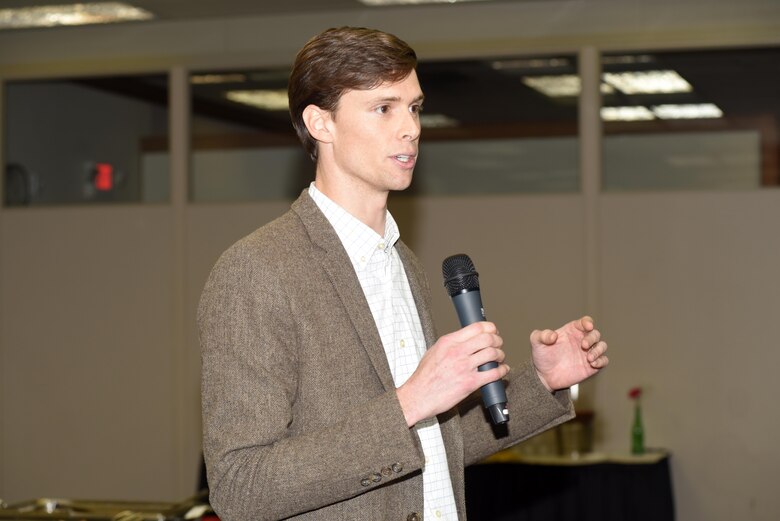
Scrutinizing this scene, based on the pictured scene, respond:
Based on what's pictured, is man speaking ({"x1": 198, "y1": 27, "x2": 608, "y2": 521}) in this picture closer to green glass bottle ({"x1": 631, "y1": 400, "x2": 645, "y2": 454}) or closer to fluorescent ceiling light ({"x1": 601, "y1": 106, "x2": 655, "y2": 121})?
green glass bottle ({"x1": 631, "y1": 400, "x2": 645, "y2": 454})

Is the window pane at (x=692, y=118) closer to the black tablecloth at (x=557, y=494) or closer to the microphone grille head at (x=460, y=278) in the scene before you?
the black tablecloth at (x=557, y=494)

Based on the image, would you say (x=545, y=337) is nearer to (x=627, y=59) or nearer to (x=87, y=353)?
(x=627, y=59)

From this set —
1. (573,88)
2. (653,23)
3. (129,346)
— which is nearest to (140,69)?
(129,346)

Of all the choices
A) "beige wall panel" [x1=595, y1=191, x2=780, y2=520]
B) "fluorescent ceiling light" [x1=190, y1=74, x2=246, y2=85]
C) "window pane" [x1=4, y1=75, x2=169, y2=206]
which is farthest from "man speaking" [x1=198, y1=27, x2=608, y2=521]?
"window pane" [x1=4, y1=75, x2=169, y2=206]

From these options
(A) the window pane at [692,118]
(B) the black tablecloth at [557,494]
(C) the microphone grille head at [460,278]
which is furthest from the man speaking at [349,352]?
(A) the window pane at [692,118]

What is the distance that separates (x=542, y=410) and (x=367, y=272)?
1.40 ft

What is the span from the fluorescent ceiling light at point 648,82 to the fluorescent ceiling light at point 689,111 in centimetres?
9

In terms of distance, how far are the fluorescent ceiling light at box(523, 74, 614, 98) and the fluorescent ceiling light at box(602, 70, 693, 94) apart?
68 millimetres

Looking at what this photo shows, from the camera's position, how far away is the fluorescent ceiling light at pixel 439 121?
604 centimetres

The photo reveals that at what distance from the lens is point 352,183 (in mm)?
1693

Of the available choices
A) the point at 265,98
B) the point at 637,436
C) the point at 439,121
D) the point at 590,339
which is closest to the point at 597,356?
the point at 590,339

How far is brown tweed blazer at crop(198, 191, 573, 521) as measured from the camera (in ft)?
4.69

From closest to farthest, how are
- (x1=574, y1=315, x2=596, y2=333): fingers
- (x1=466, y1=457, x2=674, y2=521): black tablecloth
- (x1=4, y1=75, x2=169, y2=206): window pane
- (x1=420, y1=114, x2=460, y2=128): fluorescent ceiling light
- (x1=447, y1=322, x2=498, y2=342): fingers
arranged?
(x1=447, y1=322, x2=498, y2=342): fingers < (x1=574, y1=315, x2=596, y2=333): fingers < (x1=466, y1=457, x2=674, y2=521): black tablecloth < (x1=420, y1=114, x2=460, y2=128): fluorescent ceiling light < (x1=4, y1=75, x2=169, y2=206): window pane

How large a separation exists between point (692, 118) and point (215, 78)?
291 cm
